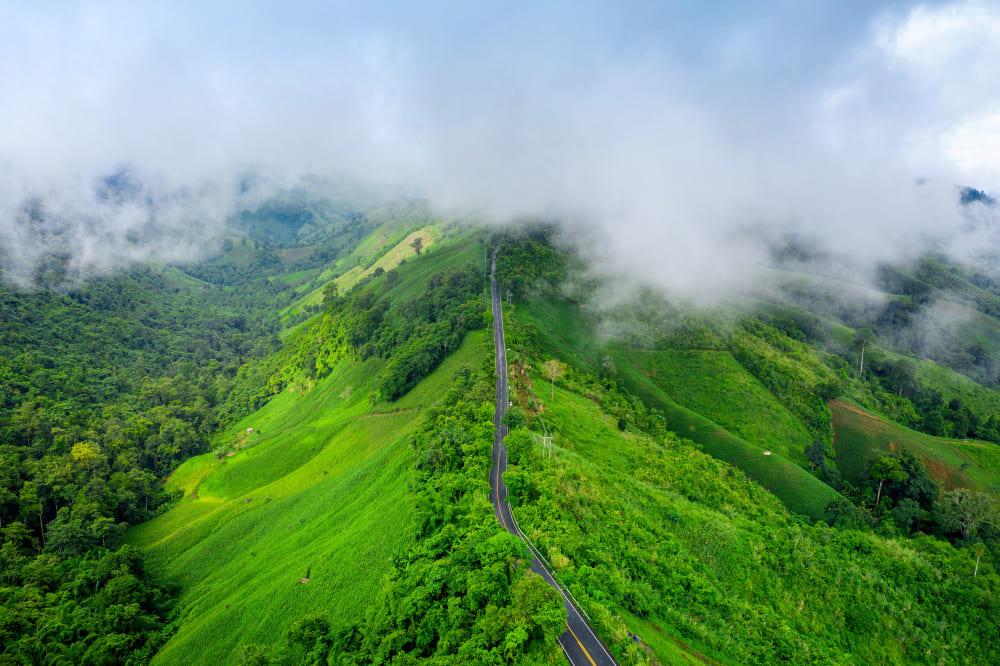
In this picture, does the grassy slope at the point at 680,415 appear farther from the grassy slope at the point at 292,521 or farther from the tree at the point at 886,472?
the grassy slope at the point at 292,521

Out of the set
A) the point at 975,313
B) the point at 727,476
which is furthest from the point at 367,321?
the point at 975,313

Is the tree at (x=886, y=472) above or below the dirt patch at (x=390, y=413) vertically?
below

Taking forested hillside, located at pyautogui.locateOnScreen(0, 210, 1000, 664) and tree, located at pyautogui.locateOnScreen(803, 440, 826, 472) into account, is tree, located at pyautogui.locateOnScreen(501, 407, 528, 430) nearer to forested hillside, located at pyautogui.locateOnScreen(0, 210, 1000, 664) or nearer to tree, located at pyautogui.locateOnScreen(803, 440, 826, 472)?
forested hillside, located at pyautogui.locateOnScreen(0, 210, 1000, 664)

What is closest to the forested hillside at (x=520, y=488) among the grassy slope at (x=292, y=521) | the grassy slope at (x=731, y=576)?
the grassy slope at (x=731, y=576)

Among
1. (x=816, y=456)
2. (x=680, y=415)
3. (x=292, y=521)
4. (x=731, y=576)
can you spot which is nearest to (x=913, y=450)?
(x=816, y=456)

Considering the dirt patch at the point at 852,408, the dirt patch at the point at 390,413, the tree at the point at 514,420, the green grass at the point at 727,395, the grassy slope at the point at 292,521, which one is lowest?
the dirt patch at the point at 852,408

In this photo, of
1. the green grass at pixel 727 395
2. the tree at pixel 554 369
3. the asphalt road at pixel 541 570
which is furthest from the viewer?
the green grass at pixel 727 395

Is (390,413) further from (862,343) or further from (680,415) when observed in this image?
(862,343)
